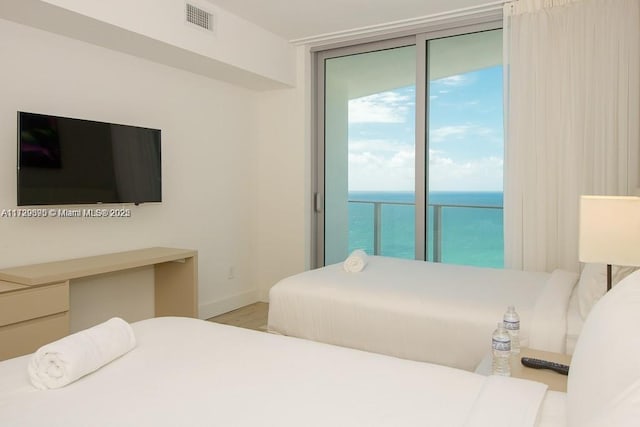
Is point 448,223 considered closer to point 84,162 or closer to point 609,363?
point 84,162

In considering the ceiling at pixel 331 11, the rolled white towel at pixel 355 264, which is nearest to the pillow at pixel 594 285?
the rolled white towel at pixel 355 264

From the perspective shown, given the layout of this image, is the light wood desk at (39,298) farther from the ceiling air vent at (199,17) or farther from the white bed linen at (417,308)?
the ceiling air vent at (199,17)

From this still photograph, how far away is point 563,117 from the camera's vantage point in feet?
12.0

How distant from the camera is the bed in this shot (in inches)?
43.3

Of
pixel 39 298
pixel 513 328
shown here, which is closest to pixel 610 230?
pixel 513 328

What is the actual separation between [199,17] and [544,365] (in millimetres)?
3415

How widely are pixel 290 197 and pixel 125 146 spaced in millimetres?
1847

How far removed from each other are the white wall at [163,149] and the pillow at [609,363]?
3.23 meters

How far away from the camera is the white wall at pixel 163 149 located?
3092mm

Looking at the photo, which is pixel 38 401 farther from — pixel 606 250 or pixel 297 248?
pixel 297 248

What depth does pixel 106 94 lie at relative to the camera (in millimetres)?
3611

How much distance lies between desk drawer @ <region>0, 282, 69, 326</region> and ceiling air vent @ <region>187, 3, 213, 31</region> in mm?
2165

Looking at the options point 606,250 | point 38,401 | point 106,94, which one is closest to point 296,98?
point 106,94

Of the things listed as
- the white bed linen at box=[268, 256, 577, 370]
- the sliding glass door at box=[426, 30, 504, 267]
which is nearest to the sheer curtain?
the sliding glass door at box=[426, 30, 504, 267]
